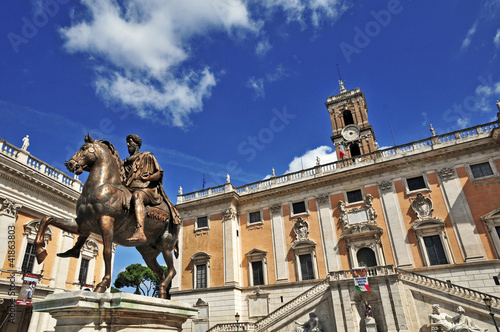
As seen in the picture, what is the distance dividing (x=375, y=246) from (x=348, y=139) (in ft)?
51.1

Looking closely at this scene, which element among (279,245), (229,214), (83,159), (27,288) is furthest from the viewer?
(229,214)

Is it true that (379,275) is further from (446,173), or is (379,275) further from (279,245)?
(446,173)

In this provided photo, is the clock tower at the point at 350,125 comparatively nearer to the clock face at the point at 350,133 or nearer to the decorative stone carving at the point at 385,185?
the clock face at the point at 350,133

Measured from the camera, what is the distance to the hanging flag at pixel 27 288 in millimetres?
17709

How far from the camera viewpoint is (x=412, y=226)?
2252cm

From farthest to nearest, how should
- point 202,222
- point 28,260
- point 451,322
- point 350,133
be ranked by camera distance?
point 350,133, point 202,222, point 28,260, point 451,322

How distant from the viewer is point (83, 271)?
2473 centimetres

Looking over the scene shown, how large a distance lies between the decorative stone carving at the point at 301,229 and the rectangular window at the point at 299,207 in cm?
90

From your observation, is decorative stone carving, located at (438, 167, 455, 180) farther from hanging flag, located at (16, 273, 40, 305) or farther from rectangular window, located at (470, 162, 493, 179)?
hanging flag, located at (16, 273, 40, 305)

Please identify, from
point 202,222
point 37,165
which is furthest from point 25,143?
point 202,222

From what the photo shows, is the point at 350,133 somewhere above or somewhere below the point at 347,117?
below

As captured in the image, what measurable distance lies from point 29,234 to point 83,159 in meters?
19.4

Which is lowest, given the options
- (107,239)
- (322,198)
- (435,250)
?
(107,239)

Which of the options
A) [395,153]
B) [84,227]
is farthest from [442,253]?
[84,227]
